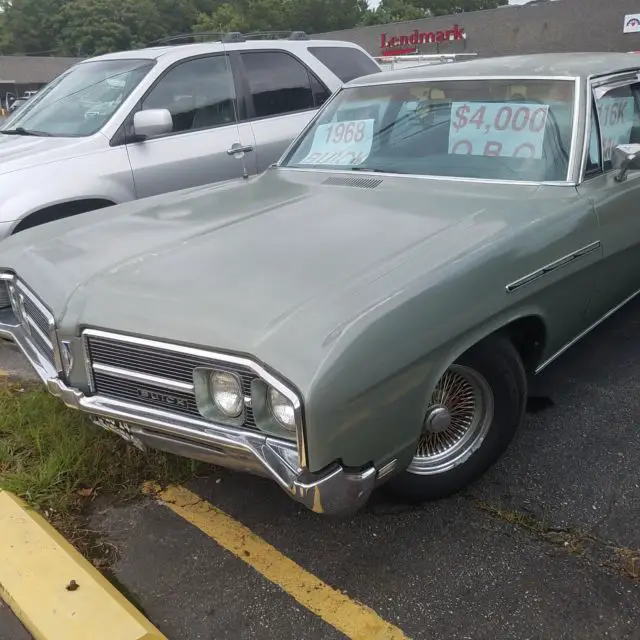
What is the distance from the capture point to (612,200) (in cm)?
336

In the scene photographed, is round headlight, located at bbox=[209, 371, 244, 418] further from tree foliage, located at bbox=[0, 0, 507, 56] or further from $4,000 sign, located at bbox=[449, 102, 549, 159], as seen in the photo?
tree foliage, located at bbox=[0, 0, 507, 56]

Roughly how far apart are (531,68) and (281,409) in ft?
8.46

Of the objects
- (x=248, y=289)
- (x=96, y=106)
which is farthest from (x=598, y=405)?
(x=96, y=106)

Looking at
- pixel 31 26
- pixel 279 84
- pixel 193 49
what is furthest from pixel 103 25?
pixel 193 49

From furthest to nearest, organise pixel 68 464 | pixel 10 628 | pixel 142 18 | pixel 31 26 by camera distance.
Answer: pixel 31 26
pixel 142 18
pixel 68 464
pixel 10 628

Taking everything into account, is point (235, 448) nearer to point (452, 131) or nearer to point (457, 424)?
point (457, 424)

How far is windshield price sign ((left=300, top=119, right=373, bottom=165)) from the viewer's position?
3.90 metres

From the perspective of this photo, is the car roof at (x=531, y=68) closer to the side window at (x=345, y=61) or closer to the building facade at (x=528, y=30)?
the side window at (x=345, y=61)

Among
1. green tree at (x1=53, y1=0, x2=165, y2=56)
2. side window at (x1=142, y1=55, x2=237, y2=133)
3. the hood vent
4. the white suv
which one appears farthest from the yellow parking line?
green tree at (x1=53, y1=0, x2=165, y2=56)

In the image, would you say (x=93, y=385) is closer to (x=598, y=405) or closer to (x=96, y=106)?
(x=598, y=405)

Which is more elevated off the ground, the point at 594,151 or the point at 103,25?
the point at 103,25

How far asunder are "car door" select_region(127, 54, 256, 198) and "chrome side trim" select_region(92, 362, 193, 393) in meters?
2.82

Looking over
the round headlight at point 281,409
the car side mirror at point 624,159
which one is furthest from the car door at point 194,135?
the round headlight at point 281,409

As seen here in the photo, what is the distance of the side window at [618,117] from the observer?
3.58 m
